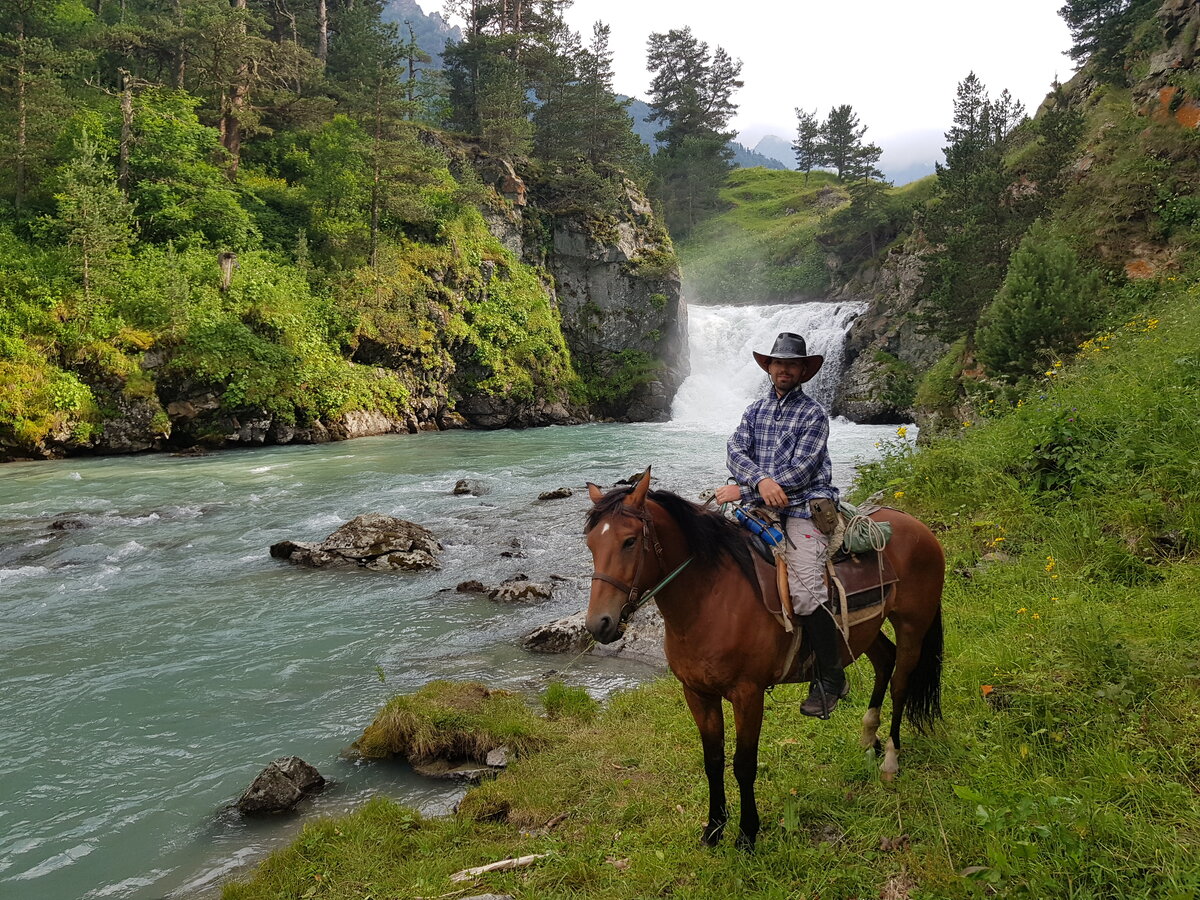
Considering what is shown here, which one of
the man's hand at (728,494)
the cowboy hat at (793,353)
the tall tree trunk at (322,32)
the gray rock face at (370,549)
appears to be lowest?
the gray rock face at (370,549)

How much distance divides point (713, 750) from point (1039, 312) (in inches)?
534

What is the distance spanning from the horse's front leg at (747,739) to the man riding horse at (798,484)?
453mm

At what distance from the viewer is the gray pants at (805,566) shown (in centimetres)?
405

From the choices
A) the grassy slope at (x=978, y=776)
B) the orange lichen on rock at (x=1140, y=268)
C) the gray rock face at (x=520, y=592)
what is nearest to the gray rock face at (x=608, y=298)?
the orange lichen on rock at (x=1140, y=268)

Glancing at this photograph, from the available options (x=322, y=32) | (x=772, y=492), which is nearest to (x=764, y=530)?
(x=772, y=492)

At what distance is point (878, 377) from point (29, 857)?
3743 cm

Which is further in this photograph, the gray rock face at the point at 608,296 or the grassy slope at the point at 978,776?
the gray rock face at the point at 608,296

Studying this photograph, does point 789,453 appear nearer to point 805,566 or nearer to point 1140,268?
point 805,566

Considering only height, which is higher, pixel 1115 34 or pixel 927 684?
pixel 1115 34

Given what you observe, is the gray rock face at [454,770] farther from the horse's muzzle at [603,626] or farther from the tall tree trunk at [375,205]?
the tall tree trunk at [375,205]

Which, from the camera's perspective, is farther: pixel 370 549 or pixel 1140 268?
pixel 1140 268

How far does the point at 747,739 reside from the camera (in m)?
3.95

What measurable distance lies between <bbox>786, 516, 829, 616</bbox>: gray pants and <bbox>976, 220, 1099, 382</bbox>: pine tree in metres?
11.4

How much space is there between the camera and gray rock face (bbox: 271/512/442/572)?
1260cm
